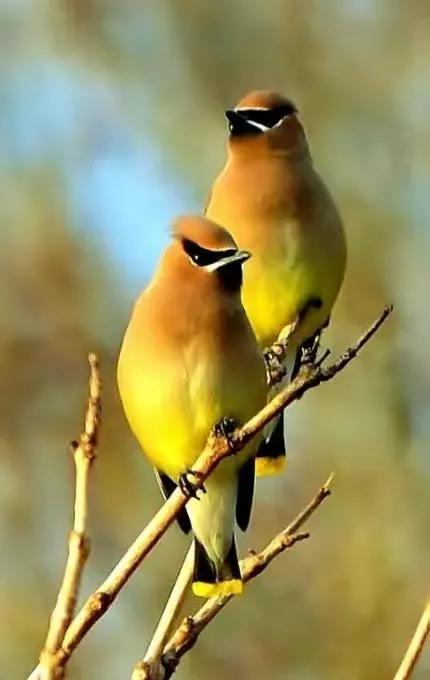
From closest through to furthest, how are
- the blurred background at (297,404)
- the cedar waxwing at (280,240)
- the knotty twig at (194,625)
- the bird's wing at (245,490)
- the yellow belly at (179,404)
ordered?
the knotty twig at (194,625) < the yellow belly at (179,404) < the bird's wing at (245,490) < the cedar waxwing at (280,240) < the blurred background at (297,404)

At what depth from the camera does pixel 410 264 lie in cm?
616

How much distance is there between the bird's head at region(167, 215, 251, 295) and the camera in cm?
203

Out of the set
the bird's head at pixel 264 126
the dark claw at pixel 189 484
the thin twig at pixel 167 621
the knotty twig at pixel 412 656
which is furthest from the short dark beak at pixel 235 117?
the knotty twig at pixel 412 656

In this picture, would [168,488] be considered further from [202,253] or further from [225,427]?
[202,253]

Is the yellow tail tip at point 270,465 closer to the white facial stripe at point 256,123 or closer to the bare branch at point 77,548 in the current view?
the white facial stripe at point 256,123

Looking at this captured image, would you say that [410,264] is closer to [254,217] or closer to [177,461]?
[254,217]

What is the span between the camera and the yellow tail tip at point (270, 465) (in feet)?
8.27

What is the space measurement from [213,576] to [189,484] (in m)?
0.33

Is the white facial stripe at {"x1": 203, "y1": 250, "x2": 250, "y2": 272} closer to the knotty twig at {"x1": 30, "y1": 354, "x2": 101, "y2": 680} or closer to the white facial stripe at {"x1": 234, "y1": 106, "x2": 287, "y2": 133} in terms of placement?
the knotty twig at {"x1": 30, "y1": 354, "x2": 101, "y2": 680}

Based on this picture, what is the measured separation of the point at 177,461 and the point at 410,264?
13.6 feet

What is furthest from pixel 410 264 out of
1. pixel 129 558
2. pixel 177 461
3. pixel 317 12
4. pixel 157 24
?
pixel 129 558

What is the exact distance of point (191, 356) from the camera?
2086mm

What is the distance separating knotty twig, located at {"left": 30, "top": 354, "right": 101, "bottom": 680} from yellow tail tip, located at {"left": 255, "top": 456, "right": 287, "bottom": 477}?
862 millimetres

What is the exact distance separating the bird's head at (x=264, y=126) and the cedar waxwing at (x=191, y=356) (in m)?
0.45
